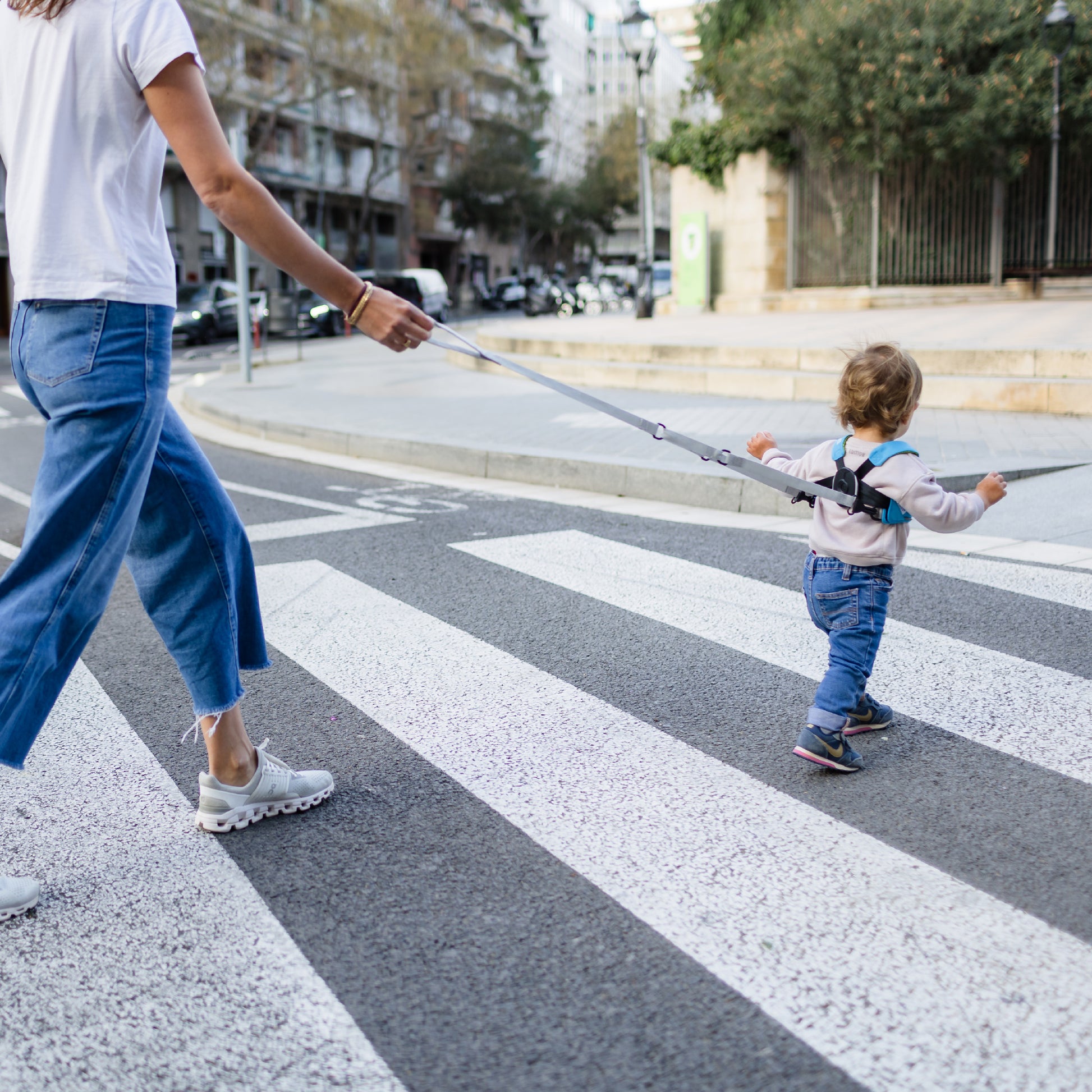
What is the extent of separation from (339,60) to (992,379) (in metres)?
38.3

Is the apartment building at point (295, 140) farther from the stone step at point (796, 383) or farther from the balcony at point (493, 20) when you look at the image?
the stone step at point (796, 383)

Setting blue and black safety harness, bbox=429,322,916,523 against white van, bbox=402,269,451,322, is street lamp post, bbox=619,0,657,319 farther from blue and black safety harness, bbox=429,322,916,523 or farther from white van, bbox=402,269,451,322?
blue and black safety harness, bbox=429,322,916,523

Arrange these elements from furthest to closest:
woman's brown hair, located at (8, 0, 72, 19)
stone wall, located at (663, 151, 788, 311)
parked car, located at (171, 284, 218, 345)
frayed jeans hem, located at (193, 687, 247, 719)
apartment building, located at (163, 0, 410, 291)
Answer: apartment building, located at (163, 0, 410, 291), parked car, located at (171, 284, 218, 345), stone wall, located at (663, 151, 788, 311), frayed jeans hem, located at (193, 687, 247, 719), woman's brown hair, located at (8, 0, 72, 19)

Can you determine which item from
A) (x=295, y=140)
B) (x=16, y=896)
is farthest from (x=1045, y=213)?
(x=295, y=140)

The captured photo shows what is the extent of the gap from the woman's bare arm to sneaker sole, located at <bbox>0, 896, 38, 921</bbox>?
131 cm

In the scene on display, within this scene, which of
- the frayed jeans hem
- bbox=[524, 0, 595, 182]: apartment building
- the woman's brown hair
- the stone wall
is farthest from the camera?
bbox=[524, 0, 595, 182]: apartment building

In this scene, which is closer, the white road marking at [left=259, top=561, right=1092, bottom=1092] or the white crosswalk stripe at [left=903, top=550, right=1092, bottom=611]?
the white road marking at [left=259, top=561, right=1092, bottom=1092]

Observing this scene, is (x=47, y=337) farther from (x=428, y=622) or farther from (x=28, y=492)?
(x=28, y=492)

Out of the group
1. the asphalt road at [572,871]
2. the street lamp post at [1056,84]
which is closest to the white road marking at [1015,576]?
the asphalt road at [572,871]

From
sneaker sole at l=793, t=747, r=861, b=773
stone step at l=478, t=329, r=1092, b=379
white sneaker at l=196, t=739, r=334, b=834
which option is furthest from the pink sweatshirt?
stone step at l=478, t=329, r=1092, b=379

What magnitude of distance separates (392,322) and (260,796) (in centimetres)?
112

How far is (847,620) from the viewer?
122 inches

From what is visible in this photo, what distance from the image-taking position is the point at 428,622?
4.48 m

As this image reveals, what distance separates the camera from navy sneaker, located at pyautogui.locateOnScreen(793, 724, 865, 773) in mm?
2965
